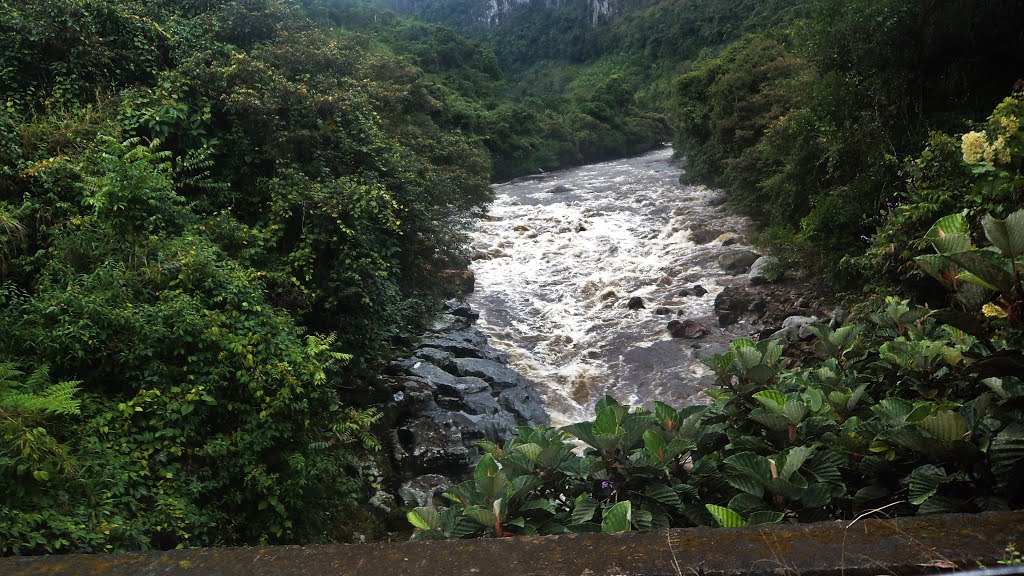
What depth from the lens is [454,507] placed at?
6.52 ft

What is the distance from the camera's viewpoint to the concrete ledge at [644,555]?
1.28 m

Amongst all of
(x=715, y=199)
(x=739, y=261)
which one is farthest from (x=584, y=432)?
(x=715, y=199)

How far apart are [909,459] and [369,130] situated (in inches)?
269

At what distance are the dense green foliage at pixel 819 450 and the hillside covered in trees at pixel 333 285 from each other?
11 millimetres

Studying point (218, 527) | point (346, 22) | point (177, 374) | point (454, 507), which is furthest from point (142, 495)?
point (346, 22)

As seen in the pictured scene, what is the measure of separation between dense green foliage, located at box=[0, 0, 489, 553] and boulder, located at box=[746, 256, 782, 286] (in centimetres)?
662

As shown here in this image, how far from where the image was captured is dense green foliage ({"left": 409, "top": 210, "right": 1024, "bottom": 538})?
158 centimetres

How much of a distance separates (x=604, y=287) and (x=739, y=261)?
2.92 metres

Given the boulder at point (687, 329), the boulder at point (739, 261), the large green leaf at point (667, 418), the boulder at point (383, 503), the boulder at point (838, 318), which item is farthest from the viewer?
the boulder at point (739, 261)

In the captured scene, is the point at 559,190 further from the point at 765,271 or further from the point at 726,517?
the point at 726,517

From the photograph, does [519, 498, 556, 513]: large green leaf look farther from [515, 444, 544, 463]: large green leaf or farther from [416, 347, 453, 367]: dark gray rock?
[416, 347, 453, 367]: dark gray rock

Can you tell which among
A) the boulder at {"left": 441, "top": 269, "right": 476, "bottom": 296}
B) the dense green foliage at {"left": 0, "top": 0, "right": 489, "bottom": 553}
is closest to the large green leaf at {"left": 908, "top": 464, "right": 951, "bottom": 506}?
the dense green foliage at {"left": 0, "top": 0, "right": 489, "bottom": 553}

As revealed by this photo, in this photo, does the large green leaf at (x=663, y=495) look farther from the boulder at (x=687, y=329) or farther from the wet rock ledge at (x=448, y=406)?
the boulder at (x=687, y=329)

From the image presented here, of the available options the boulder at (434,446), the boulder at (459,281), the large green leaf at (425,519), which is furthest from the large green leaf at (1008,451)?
the boulder at (459,281)
